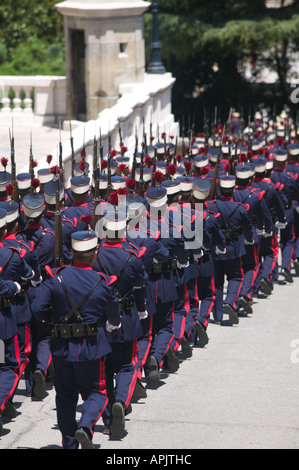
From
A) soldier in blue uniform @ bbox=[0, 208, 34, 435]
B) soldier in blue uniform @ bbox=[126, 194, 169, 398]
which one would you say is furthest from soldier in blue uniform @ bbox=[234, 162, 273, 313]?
soldier in blue uniform @ bbox=[0, 208, 34, 435]

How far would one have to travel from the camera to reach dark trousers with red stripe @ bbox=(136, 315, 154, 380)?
390 inches

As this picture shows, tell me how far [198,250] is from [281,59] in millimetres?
17668

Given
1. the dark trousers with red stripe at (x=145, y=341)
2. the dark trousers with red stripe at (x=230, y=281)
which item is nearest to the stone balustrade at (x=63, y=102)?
the dark trousers with red stripe at (x=230, y=281)

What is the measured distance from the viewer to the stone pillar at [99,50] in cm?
2028

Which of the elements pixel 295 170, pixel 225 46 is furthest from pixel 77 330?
pixel 225 46

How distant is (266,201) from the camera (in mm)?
13594

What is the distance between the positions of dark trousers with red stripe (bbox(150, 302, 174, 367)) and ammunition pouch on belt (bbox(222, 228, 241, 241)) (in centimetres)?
179

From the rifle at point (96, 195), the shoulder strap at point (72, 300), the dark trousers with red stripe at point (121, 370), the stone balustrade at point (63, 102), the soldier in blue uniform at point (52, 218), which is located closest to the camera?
the shoulder strap at point (72, 300)

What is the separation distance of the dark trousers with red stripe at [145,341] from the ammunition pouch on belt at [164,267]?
0.49 meters

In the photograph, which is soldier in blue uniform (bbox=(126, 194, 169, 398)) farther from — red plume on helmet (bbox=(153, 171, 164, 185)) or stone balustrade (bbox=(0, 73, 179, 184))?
stone balustrade (bbox=(0, 73, 179, 184))

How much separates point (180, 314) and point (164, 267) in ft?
2.22

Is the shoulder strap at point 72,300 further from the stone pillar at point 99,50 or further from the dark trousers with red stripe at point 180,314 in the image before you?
the stone pillar at point 99,50

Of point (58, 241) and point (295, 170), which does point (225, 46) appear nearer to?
point (295, 170)
